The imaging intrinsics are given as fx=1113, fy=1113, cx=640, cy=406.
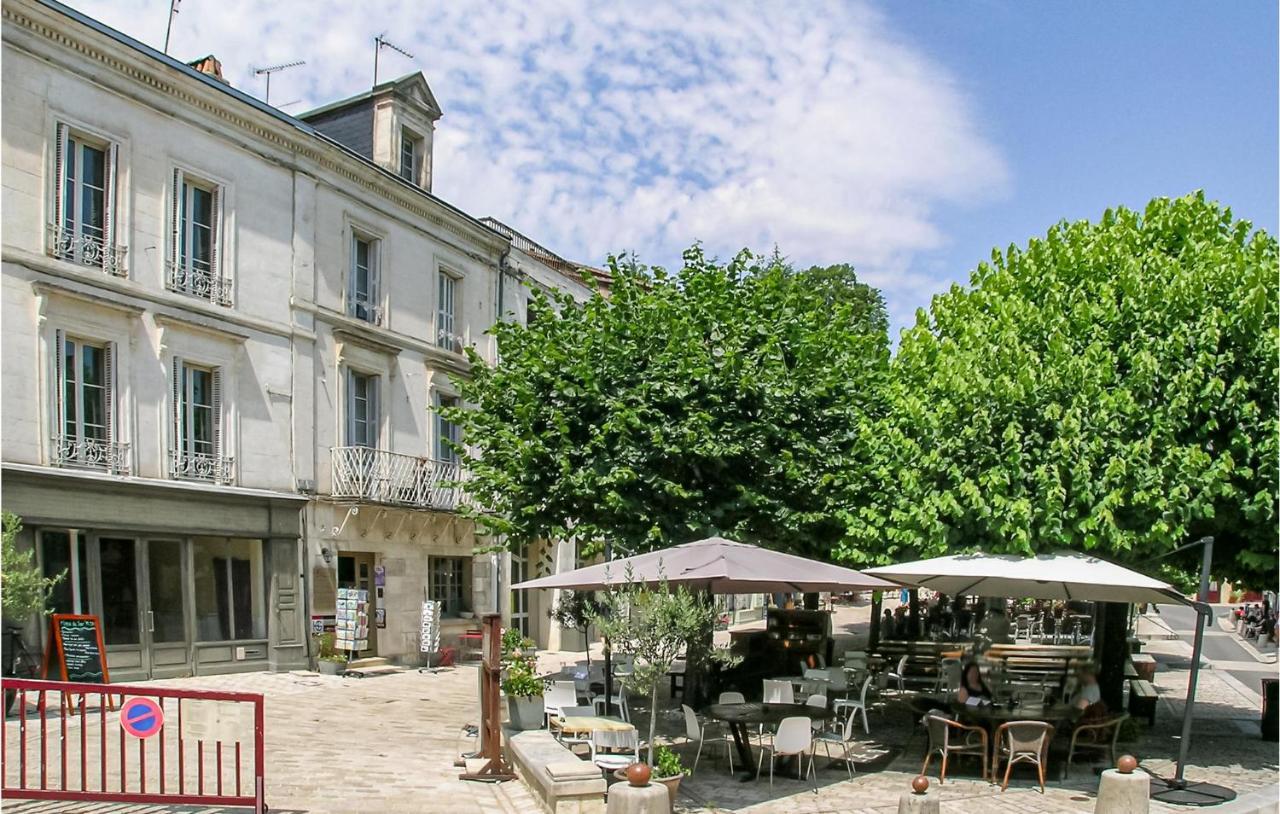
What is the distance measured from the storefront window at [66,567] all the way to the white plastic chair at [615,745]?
9500 mm

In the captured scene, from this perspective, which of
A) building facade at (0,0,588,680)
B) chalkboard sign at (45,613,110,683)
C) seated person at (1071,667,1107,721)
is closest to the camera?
seated person at (1071,667,1107,721)

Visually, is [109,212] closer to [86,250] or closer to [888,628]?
[86,250]

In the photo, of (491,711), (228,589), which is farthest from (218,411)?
(491,711)

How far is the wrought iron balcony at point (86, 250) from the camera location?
1639 cm

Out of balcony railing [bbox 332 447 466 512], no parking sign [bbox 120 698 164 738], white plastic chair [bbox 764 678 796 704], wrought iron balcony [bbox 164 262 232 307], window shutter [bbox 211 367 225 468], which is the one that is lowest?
white plastic chair [bbox 764 678 796 704]

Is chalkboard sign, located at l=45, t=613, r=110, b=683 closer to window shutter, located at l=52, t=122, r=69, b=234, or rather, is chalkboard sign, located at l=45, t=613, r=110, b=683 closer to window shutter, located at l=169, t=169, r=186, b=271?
window shutter, located at l=52, t=122, r=69, b=234

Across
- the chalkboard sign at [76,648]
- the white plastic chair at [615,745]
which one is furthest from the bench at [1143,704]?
the chalkboard sign at [76,648]

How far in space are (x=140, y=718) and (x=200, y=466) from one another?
37.9ft

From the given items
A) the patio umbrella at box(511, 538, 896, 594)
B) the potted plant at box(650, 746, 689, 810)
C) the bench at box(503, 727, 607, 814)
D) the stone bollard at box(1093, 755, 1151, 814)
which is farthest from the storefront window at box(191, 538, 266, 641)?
the stone bollard at box(1093, 755, 1151, 814)

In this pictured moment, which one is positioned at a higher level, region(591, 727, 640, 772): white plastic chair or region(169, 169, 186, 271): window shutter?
region(169, 169, 186, 271): window shutter

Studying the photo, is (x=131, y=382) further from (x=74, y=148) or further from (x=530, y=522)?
(x=530, y=522)

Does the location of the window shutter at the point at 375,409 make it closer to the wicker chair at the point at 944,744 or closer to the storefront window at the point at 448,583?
the storefront window at the point at 448,583

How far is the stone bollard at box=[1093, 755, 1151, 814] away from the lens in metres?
8.65

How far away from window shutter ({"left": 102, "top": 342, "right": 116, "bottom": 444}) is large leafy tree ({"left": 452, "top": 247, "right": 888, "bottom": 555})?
5.41 m
